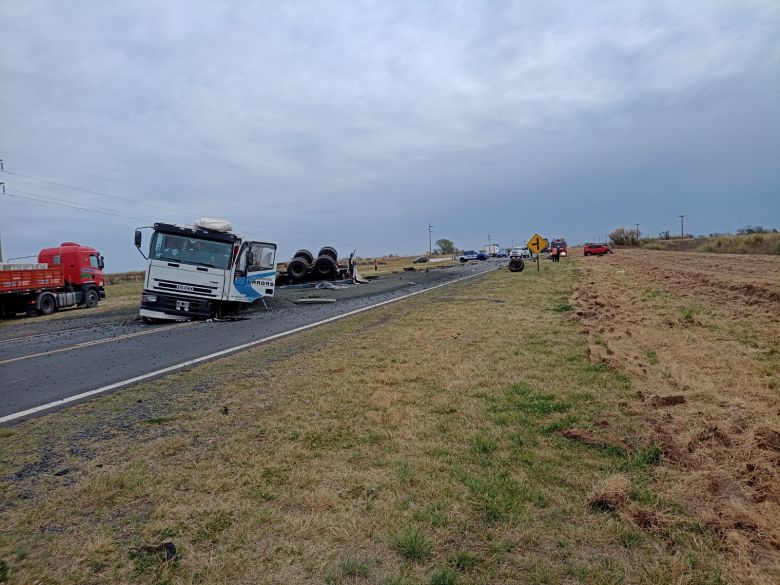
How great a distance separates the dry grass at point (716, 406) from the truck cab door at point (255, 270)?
1022cm

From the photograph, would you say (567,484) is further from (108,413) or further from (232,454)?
(108,413)

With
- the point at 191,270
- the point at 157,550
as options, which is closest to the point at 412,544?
the point at 157,550

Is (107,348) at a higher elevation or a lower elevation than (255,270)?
lower

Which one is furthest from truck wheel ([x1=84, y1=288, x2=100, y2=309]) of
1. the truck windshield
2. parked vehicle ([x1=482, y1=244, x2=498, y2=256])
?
parked vehicle ([x1=482, y1=244, x2=498, y2=256])

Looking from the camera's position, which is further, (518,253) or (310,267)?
(518,253)

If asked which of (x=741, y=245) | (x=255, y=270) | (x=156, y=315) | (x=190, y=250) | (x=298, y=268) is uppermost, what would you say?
(x=741, y=245)

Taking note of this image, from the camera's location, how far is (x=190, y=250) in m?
15.2

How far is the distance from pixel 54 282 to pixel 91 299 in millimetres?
2428

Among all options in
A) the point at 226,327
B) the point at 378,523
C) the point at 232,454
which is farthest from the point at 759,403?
the point at 226,327

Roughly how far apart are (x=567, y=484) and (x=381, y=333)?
7885 mm

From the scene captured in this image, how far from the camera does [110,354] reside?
9.91 m

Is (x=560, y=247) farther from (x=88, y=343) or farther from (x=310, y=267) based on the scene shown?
(x=88, y=343)

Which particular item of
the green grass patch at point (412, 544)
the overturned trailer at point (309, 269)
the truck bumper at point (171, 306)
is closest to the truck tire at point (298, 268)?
the overturned trailer at point (309, 269)

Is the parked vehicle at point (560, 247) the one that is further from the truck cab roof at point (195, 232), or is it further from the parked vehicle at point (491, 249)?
the truck cab roof at point (195, 232)
